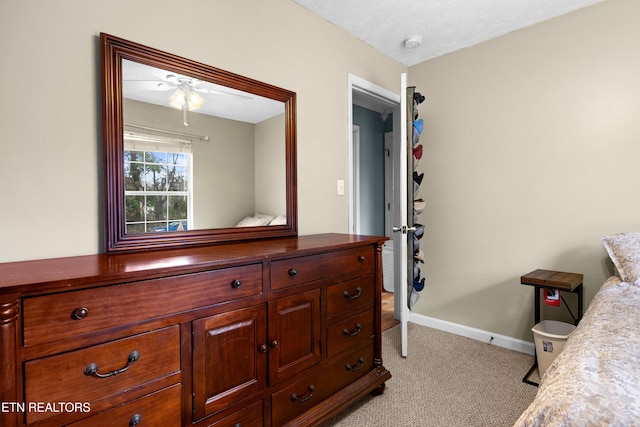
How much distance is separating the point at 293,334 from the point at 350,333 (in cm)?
41

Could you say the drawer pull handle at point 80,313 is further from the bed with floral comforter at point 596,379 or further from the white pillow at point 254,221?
the bed with floral comforter at point 596,379

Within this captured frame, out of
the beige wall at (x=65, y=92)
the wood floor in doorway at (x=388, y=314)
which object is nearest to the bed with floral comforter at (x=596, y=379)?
the beige wall at (x=65, y=92)

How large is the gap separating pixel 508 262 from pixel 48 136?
2.96 m

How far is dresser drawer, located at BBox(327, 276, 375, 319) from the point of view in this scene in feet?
5.53

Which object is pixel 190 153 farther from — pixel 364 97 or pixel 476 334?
pixel 476 334

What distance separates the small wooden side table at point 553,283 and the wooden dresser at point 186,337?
1.16 metres

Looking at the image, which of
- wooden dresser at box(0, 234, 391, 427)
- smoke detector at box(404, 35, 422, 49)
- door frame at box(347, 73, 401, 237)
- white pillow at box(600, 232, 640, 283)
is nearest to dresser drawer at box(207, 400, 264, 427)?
wooden dresser at box(0, 234, 391, 427)

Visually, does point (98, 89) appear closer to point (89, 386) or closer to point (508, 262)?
point (89, 386)

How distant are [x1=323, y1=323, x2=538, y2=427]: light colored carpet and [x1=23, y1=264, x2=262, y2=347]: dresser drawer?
3.38 feet

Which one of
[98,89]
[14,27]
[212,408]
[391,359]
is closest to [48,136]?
[98,89]

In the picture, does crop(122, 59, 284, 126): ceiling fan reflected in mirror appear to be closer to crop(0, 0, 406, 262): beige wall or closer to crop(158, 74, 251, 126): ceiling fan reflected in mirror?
crop(158, 74, 251, 126): ceiling fan reflected in mirror

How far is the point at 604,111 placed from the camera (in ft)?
7.18

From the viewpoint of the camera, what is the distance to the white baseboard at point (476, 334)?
8.31 ft

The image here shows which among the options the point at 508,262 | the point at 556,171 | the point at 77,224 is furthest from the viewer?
the point at 508,262
